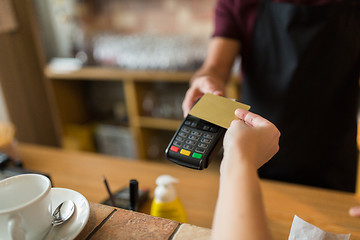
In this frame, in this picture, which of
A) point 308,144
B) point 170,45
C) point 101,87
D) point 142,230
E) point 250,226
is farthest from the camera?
point 101,87

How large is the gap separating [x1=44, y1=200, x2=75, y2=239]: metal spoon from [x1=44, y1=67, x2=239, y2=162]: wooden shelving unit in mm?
1419

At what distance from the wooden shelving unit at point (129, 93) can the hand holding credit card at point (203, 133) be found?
1.21m

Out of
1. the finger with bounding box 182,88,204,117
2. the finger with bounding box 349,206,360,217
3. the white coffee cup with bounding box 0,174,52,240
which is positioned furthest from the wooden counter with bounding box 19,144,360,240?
the finger with bounding box 182,88,204,117

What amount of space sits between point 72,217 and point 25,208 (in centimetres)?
9

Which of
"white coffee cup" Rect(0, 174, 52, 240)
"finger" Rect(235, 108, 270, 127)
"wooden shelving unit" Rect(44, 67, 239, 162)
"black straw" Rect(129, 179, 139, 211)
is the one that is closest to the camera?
"white coffee cup" Rect(0, 174, 52, 240)

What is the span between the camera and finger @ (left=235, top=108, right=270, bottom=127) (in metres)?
0.49

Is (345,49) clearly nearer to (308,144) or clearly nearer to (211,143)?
(308,144)

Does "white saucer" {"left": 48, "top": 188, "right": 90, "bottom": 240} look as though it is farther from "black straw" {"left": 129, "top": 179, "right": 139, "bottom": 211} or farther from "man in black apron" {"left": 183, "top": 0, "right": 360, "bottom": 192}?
"man in black apron" {"left": 183, "top": 0, "right": 360, "bottom": 192}

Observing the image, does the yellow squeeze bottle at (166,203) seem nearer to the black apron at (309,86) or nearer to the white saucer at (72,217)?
the white saucer at (72,217)

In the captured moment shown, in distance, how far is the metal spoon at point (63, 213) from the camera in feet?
1.53

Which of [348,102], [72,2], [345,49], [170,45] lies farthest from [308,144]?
[72,2]

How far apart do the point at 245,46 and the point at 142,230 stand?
86 centimetres

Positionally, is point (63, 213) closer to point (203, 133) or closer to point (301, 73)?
point (203, 133)

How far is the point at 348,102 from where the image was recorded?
41.6 inches
